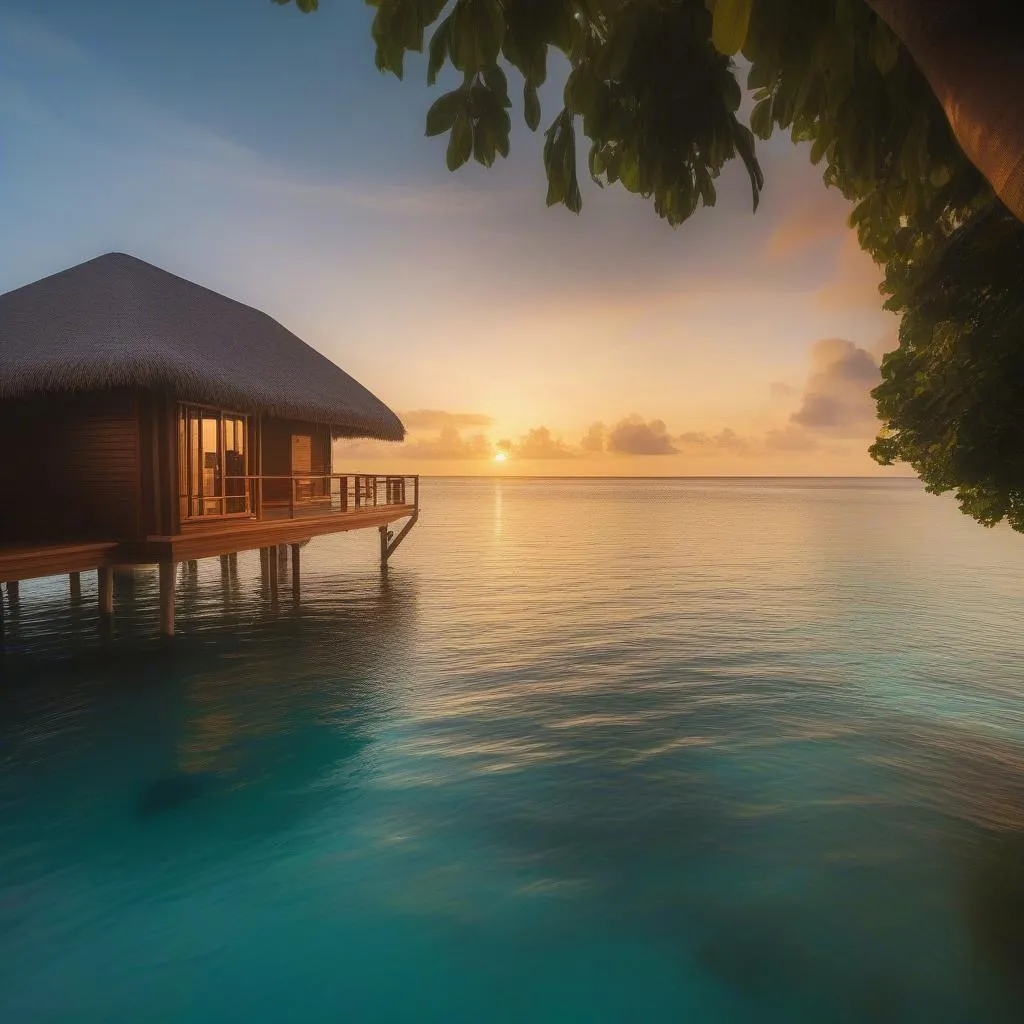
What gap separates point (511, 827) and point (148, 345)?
10071mm

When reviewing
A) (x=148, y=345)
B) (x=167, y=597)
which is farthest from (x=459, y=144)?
(x=167, y=597)

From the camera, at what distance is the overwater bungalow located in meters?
12.0

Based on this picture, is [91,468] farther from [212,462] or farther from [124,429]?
[212,462]

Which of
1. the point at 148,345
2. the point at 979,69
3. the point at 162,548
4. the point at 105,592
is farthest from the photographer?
the point at 105,592

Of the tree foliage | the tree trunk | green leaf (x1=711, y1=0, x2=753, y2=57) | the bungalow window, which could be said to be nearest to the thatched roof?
the bungalow window

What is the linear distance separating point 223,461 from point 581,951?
39.7 ft

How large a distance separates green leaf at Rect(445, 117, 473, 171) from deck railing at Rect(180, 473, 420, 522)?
1121 cm

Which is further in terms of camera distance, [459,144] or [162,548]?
[162,548]

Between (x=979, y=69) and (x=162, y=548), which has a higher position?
(x=979, y=69)

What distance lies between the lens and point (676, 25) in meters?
2.69

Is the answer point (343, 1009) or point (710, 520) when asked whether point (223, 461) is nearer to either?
point (343, 1009)

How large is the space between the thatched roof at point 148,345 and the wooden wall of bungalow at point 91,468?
59 cm

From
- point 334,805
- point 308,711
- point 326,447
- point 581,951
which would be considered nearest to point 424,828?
point 334,805

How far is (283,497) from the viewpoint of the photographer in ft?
62.8
